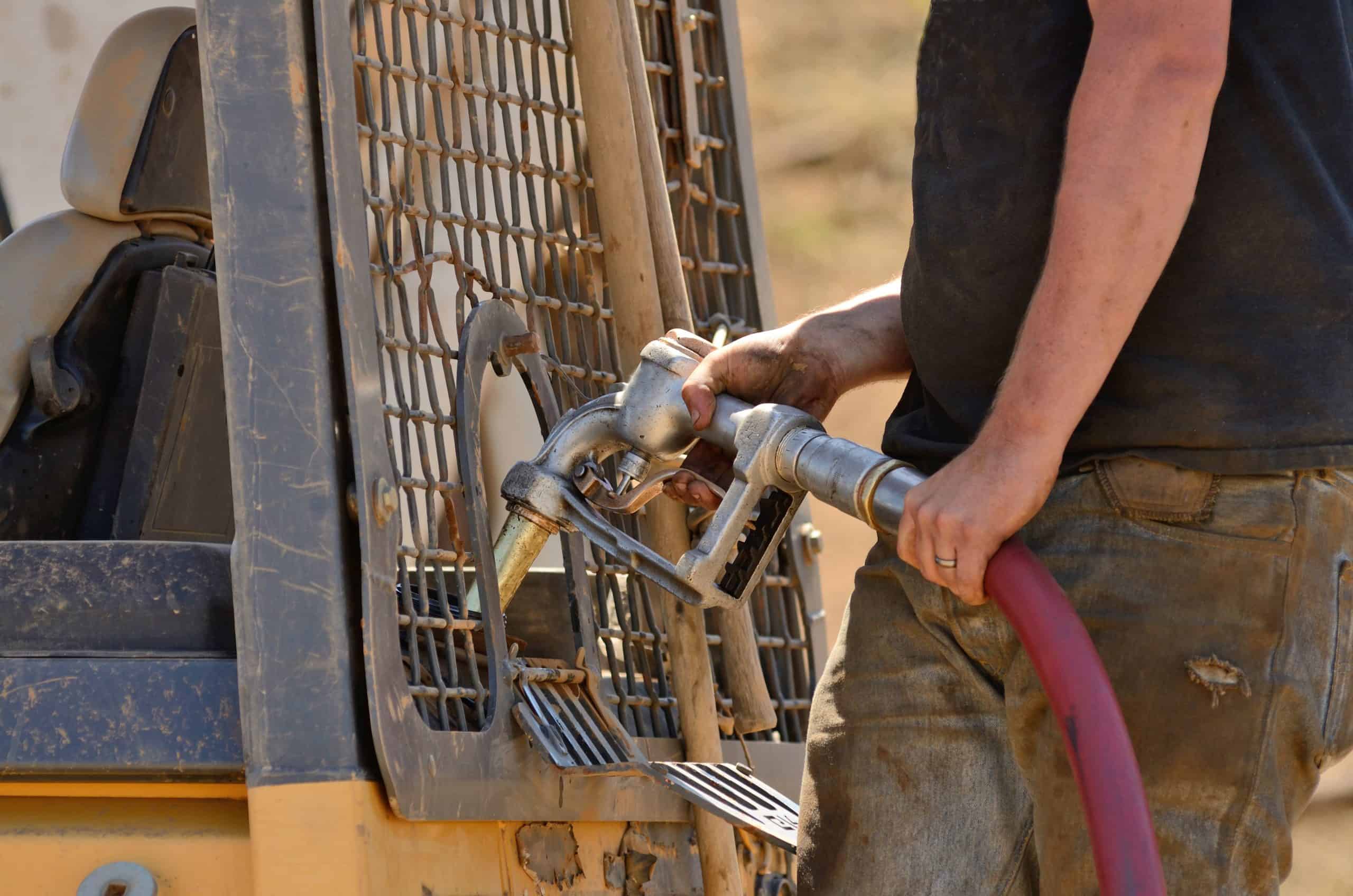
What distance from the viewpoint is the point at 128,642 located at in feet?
5.50

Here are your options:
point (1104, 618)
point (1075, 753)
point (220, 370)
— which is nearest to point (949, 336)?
point (1104, 618)

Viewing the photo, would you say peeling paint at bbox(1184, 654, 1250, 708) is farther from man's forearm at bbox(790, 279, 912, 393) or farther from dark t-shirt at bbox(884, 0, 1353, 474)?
man's forearm at bbox(790, 279, 912, 393)

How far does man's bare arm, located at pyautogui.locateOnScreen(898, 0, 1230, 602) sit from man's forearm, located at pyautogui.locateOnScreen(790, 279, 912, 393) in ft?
1.40

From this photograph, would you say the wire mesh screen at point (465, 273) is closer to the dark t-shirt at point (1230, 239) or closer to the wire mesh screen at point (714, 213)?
the wire mesh screen at point (714, 213)

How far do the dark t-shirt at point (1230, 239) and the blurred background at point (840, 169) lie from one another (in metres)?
5.00

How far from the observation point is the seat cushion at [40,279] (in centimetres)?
239

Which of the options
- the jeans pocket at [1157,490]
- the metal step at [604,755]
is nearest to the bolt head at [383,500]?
the metal step at [604,755]

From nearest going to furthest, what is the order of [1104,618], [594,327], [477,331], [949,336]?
[1104,618] → [949,336] → [477,331] → [594,327]

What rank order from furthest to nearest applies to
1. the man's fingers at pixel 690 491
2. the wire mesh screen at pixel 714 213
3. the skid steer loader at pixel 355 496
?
the wire mesh screen at pixel 714 213
the man's fingers at pixel 690 491
the skid steer loader at pixel 355 496

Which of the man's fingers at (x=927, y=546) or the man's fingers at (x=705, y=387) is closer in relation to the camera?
the man's fingers at (x=927, y=546)

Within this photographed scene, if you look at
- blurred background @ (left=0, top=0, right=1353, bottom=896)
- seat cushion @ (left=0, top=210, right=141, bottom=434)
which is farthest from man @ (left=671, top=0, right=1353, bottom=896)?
blurred background @ (left=0, top=0, right=1353, bottom=896)

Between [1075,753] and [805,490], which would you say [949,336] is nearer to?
[805,490]

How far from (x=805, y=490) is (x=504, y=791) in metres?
0.48

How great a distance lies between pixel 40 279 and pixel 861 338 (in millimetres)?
1288
